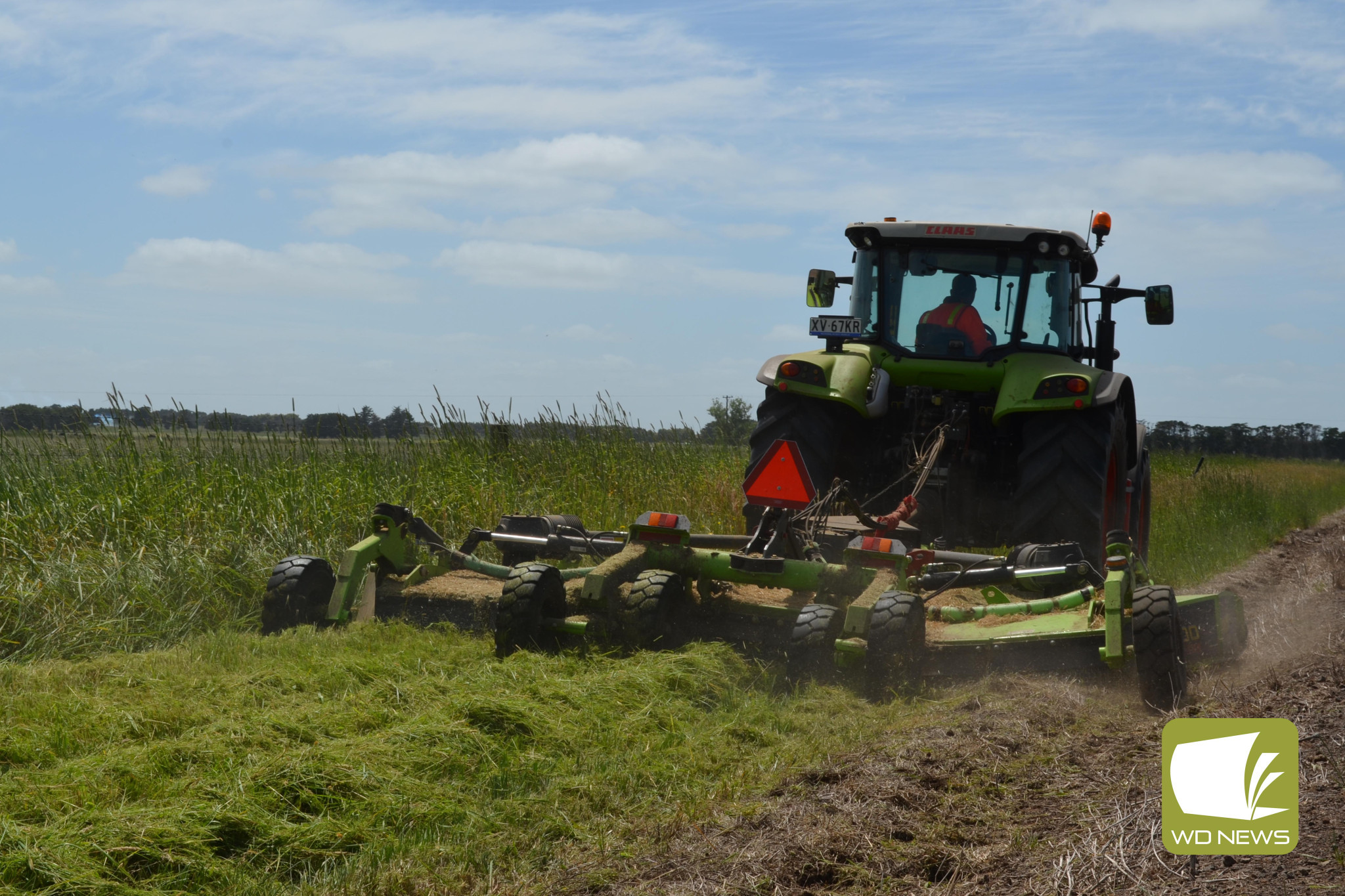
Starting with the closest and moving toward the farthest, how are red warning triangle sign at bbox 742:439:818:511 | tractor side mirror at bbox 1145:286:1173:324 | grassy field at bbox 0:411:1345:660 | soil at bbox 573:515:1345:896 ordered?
soil at bbox 573:515:1345:896
red warning triangle sign at bbox 742:439:818:511
grassy field at bbox 0:411:1345:660
tractor side mirror at bbox 1145:286:1173:324

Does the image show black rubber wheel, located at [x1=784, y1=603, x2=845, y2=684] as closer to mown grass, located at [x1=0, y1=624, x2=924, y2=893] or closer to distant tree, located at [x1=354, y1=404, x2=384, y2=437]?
mown grass, located at [x1=0, y1=624, x2=924, y2=893]

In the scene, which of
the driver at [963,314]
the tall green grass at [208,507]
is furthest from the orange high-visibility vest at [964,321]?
the tall green grass at [208,507]

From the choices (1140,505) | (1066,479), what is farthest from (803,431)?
(1140,505)

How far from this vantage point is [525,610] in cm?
492

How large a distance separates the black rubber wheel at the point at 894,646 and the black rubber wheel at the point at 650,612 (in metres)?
0.89

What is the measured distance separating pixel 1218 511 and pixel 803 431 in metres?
9.79

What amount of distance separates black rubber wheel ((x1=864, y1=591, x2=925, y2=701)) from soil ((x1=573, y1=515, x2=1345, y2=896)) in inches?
6.3

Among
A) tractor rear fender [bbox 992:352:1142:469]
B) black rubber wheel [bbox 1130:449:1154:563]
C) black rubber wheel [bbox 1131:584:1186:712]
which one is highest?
tractor rear fender [bbox 992:352:1142:469]

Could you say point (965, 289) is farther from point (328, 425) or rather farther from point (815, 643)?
point (328, 425)

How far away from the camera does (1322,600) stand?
8.10m

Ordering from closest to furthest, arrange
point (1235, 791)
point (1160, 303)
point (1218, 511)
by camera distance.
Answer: point (1235, 791) → point (1160, 303) → point (1218, 511)

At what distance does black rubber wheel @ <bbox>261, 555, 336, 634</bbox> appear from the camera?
552cm

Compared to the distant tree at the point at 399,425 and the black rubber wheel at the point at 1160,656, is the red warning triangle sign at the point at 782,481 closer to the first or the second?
the black rubber wheel at the point at 1160,656

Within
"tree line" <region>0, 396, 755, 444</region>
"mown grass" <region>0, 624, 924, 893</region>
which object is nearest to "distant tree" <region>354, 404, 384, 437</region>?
"tree line" <region>0, 396, 755, 444</region>
